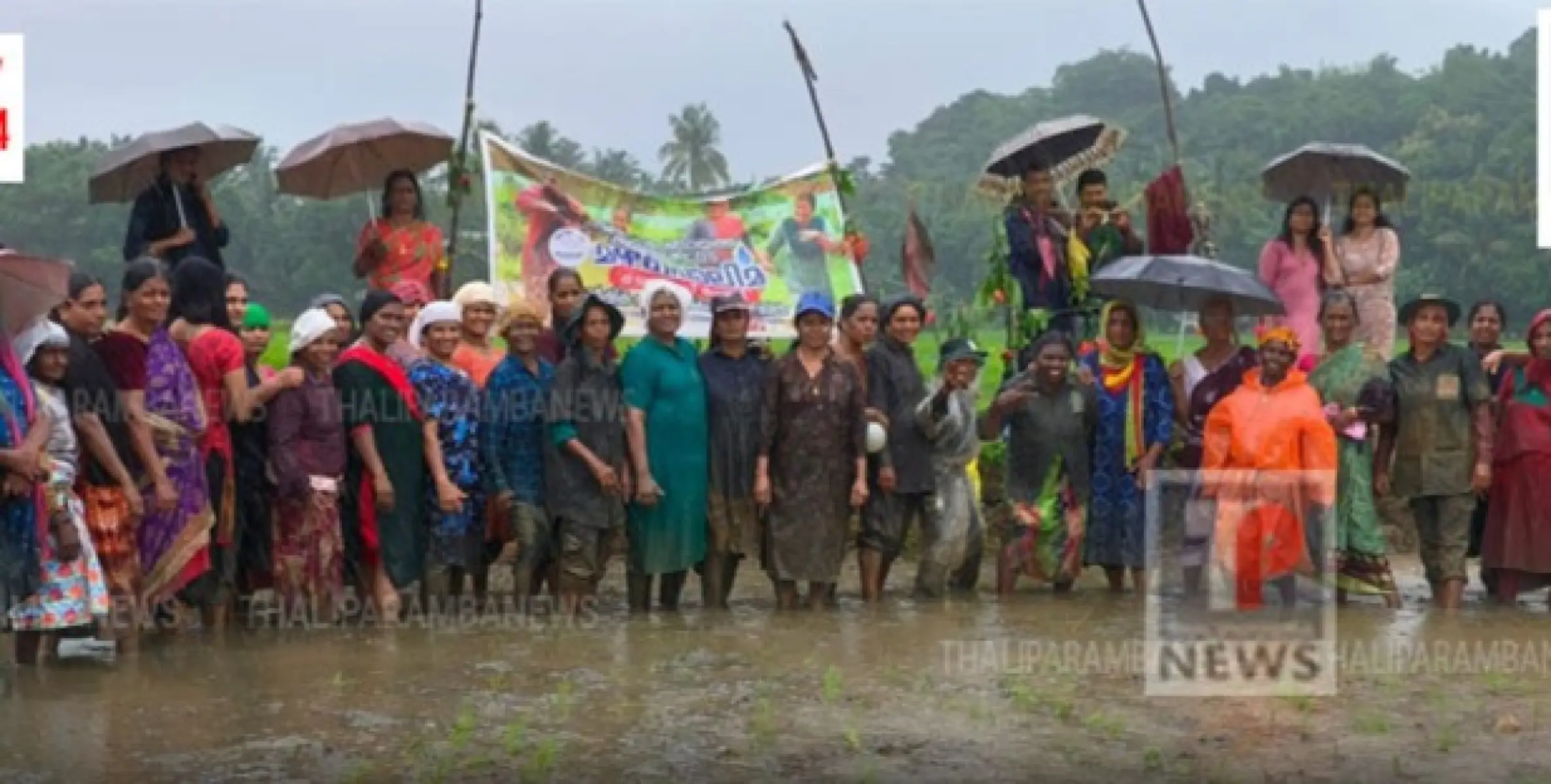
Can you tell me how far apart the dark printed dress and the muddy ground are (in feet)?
1.52

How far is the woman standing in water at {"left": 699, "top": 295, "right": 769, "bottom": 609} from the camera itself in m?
8.71

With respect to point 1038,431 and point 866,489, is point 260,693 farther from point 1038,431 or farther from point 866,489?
point 1038,431

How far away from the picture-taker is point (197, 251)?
965 cm

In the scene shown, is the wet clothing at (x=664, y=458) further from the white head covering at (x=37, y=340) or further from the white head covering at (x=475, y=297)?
the white head covering at (x=37, y=340)

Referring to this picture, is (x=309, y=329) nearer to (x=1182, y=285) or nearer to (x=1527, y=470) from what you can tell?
(x=1182, y=285)

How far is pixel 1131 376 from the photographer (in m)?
9.16

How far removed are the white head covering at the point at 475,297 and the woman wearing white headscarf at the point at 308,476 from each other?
2.77 ft

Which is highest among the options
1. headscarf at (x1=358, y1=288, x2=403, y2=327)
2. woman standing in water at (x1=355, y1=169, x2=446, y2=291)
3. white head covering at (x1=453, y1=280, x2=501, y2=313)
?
Result: woman standing in water at (x1=355, y1=169, x2=446, y2=291)

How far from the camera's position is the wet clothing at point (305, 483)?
7883 millimetres

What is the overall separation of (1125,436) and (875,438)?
4.15 feet

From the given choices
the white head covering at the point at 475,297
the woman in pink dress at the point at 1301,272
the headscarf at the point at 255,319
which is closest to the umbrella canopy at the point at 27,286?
the headscarf at the point at 255,319

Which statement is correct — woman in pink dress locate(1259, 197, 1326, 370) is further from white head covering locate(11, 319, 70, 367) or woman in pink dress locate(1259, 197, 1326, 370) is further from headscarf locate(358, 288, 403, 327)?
white head covering locate(11, 319, 70, 367)

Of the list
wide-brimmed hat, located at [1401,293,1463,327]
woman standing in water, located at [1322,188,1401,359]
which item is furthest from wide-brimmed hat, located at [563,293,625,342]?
woman standing in water, located at [1322,188,1401,359]

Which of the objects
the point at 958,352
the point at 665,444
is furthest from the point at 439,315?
the point at 958,352
